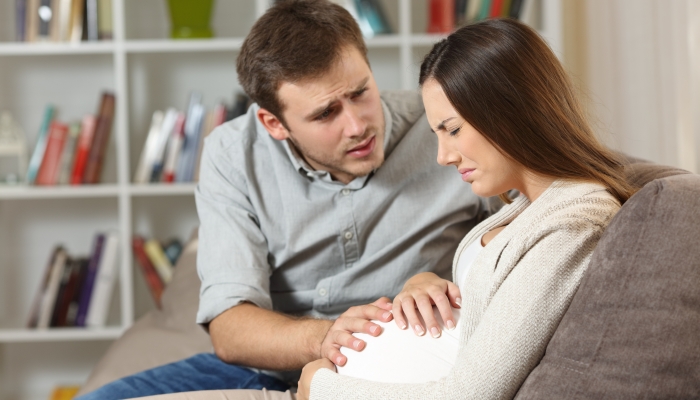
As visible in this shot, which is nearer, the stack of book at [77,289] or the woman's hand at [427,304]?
the woman's hand at [427,304]

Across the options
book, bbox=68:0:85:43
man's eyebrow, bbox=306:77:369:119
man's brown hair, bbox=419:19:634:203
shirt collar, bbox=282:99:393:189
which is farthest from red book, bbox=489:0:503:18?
man's brown hair, bbox=419:19:634:203

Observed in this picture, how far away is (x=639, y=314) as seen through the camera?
0.81 m

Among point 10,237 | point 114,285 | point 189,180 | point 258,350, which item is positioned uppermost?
point 258,350

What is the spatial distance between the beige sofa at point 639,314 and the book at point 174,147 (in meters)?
1.95

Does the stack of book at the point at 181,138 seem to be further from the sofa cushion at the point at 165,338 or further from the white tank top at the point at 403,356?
the white tank top at the point at 403,356

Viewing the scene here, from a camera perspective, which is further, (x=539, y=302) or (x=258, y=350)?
(x=258, y=350)

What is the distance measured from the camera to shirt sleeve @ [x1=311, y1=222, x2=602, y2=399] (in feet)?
2.85

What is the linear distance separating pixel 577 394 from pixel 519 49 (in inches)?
18.2

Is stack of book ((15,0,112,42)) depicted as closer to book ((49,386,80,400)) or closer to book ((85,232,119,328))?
book ((85,232,119,328))

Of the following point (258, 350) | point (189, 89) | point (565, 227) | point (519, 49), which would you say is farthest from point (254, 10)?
point (565, 227)

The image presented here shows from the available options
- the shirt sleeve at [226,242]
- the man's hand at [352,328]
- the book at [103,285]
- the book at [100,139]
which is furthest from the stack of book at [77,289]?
the man's hand at [352,328]

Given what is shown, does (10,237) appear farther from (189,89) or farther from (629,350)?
(629,350)

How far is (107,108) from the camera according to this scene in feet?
8.52

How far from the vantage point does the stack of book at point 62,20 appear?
252 centimetres
